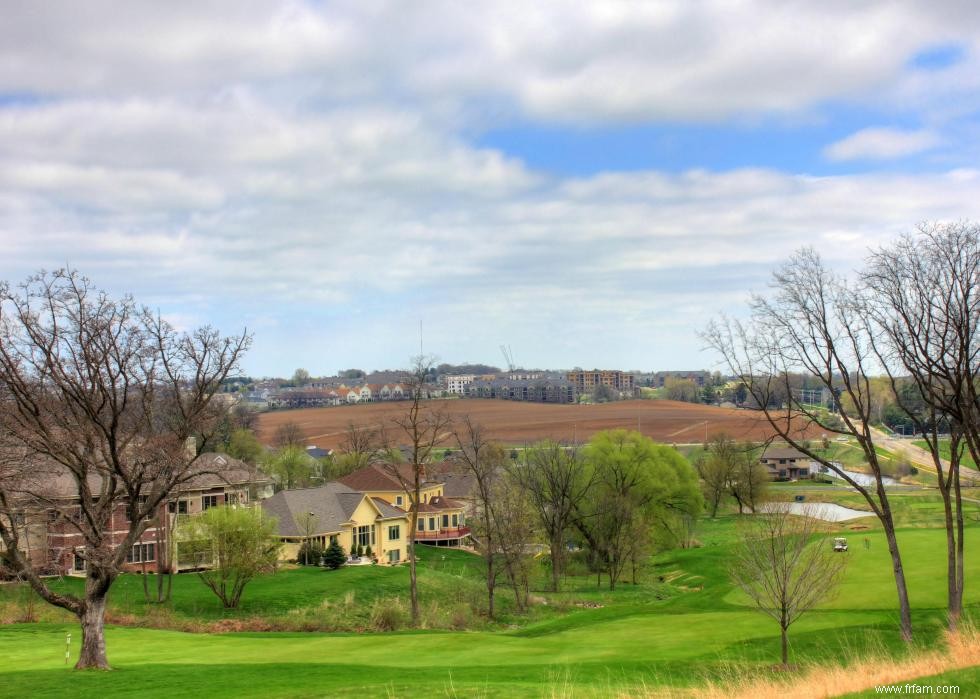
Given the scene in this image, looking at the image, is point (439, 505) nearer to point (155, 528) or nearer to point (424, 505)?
point (424, 505)

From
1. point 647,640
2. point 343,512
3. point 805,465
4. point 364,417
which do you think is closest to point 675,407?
point 805,465

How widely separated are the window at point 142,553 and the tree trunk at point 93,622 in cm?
2835

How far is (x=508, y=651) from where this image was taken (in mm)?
25516

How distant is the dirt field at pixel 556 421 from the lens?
10081cm

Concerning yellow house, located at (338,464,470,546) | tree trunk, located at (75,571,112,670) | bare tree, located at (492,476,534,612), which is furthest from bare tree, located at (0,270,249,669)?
yellow house, located at (338,464,470,546)

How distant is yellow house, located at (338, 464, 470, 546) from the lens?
70.6 metres

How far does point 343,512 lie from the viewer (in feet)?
190

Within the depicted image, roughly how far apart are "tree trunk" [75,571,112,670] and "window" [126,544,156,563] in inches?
1116

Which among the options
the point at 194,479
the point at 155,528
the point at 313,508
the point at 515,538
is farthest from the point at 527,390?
the point at 515,538

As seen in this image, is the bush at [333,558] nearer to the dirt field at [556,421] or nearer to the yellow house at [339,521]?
the yellow house at [339,521]

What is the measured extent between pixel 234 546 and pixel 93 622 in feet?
60.0

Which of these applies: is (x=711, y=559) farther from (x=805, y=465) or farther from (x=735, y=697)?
(x=805, y=465)

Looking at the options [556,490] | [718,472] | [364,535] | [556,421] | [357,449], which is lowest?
[364,535]

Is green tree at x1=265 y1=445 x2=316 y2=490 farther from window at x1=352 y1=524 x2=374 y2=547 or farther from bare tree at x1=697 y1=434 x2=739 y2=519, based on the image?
bare tree at x1=697 y1=434 x2=739 y2=519
